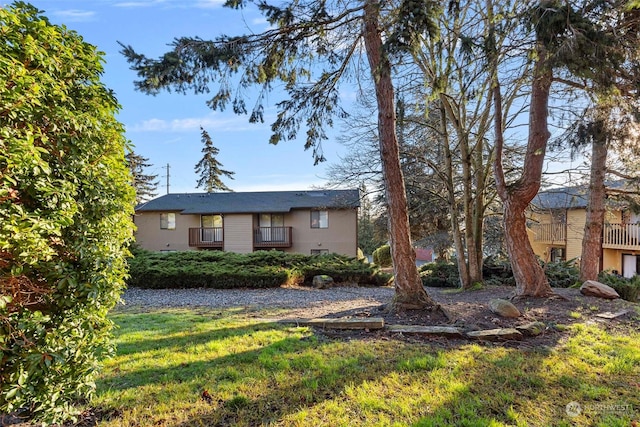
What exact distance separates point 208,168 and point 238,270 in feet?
74.4

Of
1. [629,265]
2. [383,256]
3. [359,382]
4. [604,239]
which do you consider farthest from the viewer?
[383,256]

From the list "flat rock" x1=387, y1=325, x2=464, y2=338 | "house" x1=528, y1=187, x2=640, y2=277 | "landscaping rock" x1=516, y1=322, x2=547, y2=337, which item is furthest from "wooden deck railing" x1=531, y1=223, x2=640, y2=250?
"flat rock" x1=387, y1=325, x2=464, y2=338

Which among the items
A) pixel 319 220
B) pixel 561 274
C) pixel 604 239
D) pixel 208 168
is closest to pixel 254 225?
pixel 319 220

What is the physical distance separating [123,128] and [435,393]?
3.47 metres

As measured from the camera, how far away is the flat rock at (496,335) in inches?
175

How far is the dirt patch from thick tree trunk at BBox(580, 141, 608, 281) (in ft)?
8.38

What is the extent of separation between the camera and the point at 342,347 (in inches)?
160

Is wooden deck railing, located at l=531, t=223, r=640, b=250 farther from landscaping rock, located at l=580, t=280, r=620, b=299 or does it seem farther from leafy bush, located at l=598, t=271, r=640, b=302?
landscaping rock, located at l=580, t=280, r=620, b=299

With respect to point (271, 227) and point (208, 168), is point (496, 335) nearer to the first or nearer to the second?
point (271, 227)

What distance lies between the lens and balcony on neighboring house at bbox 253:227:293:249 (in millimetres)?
18297

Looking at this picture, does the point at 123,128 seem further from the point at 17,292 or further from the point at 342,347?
the point at 342,347

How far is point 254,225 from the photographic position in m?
18.7

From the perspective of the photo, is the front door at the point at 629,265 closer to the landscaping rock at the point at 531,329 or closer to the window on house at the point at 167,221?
the landscaping rock at the point at 531,329

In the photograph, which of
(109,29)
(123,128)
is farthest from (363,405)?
(109,29)
